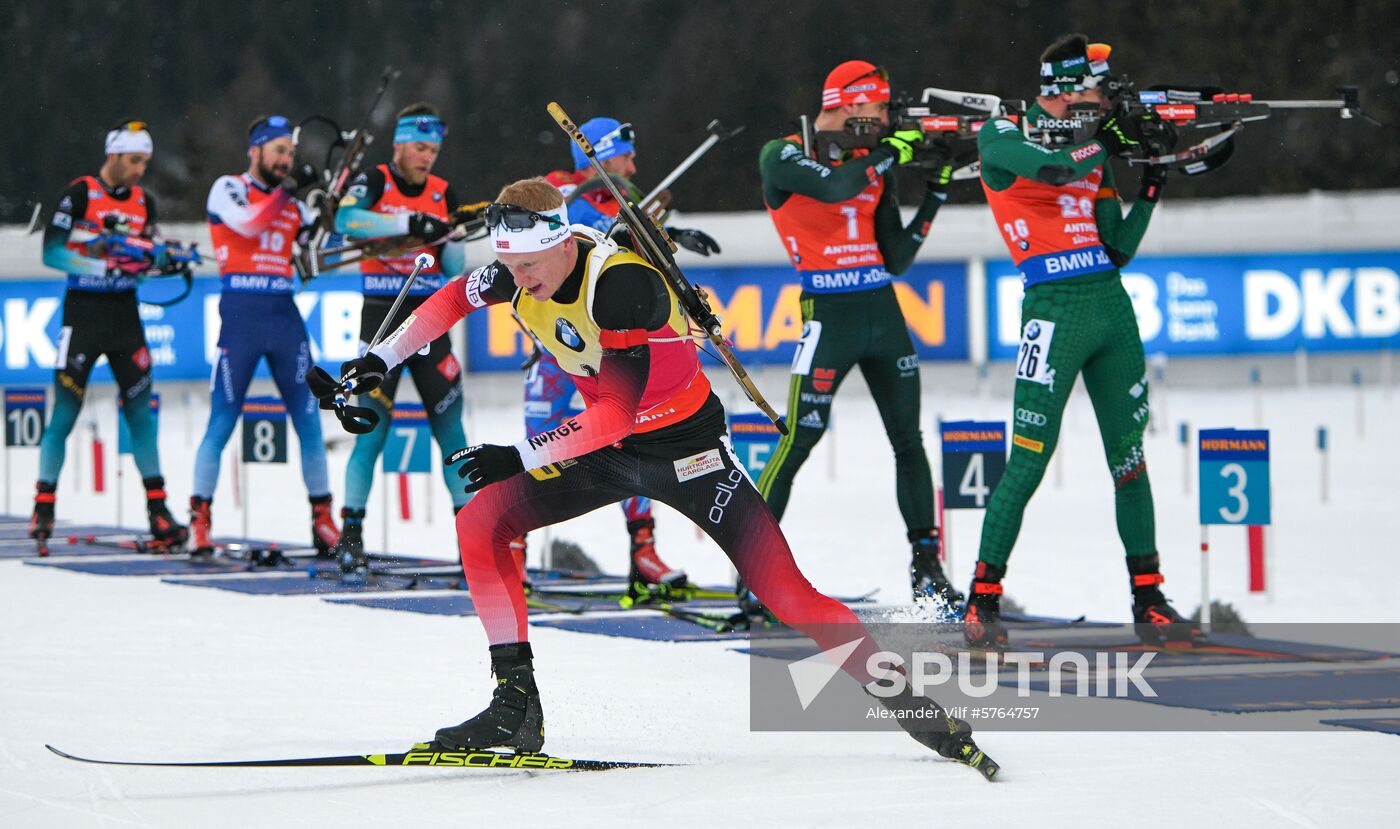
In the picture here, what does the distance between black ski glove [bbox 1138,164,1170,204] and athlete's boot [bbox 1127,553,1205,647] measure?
1.49 m

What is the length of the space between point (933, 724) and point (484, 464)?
1.56m

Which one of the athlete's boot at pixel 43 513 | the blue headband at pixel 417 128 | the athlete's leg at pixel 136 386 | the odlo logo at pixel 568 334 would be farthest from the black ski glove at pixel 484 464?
the athlete's boot at pixel 43 513

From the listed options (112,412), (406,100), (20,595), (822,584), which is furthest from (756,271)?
(406,100)

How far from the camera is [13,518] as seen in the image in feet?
43.8

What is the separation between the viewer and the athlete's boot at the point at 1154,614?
23.0 feet

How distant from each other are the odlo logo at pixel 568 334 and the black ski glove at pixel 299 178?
17.5 feet

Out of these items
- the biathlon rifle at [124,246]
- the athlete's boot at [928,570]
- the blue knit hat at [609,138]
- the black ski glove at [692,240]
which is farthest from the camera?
the biathlon rifle at [124,246]

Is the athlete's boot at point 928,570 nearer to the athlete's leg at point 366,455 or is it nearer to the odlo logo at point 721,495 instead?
the odlo logo at point 721,495

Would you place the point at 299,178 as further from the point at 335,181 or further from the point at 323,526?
the point at 323,526

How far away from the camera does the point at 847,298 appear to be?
7785mm

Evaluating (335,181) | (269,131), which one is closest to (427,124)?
(335,181)

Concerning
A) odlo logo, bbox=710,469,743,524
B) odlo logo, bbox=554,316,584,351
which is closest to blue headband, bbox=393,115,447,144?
odlo logo, bbox=554,316,584,351

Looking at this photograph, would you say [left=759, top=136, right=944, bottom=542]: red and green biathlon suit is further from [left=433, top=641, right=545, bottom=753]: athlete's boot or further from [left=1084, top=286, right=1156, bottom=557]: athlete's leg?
[left=433, top=641, right=545, bottom=753]: athlete's boot

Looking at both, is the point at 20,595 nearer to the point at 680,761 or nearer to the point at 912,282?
the point at 680,761
